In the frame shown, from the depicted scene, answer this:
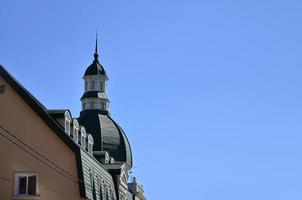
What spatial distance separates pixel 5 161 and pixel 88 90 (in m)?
42.5

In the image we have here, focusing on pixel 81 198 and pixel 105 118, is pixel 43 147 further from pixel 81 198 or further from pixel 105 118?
pixel 105 118

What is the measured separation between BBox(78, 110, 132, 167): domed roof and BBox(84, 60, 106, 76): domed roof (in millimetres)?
6801

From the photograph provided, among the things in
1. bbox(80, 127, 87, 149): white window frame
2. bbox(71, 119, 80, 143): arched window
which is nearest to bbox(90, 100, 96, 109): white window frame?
bbox(80, 127, 87, 149): white window frame

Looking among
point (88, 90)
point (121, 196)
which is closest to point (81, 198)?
point (121, 196)

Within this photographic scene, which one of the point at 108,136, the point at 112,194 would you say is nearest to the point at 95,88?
the point at 108,136

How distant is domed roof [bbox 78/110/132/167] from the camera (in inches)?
3209

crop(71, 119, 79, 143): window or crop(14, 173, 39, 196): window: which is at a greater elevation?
crop(71, 119, 79, 143): window

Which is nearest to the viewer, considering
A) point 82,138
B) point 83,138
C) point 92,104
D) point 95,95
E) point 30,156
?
point 30,156

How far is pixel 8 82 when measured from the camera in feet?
161

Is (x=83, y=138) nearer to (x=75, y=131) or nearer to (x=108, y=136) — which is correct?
(x=75, y=131)

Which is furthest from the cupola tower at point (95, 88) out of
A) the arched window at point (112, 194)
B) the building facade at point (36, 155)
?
the building facade at point (36, 155)

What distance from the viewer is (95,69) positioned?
92.8 metres

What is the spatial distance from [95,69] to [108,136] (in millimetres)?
12116

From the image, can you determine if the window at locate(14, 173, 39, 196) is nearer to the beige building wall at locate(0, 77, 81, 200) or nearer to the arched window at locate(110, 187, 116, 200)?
the beige building wall at locate(0, 77, 81, 200)
